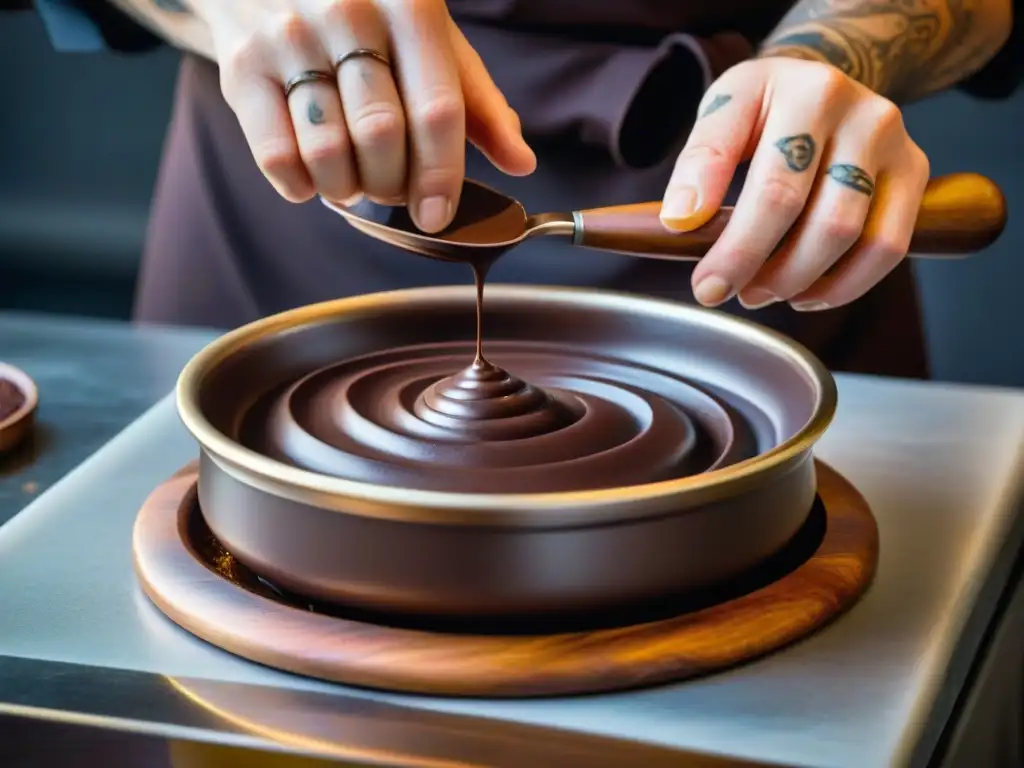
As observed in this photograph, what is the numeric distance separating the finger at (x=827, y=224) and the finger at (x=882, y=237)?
12 millimetres

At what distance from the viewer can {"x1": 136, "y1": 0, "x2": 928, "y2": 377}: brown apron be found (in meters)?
1.51

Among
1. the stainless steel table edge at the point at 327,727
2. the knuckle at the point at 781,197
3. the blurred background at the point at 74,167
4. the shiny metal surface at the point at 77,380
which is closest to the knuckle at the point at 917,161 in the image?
the knuckle at the point at 781,197

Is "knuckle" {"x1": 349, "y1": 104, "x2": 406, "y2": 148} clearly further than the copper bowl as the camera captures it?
Yes

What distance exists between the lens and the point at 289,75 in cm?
104

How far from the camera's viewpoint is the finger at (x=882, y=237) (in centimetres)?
107

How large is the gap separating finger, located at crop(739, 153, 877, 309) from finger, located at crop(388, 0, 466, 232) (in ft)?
0.90

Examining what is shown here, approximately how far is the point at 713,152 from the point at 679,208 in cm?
8

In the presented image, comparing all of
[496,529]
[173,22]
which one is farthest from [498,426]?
[173,22]

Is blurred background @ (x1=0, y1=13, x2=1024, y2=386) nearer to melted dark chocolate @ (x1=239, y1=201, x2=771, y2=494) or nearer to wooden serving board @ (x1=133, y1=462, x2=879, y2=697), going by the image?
melted dark chocolate @ (x1=239, y1=201, x2=771, y2=494)

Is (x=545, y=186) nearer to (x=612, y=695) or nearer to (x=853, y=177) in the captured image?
(x=853, y=177)

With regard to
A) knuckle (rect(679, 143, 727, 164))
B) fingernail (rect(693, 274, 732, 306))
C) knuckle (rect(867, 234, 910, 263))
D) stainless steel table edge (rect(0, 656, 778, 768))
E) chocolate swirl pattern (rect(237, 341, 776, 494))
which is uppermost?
knuckle (rect(679, 143, 727, 164))

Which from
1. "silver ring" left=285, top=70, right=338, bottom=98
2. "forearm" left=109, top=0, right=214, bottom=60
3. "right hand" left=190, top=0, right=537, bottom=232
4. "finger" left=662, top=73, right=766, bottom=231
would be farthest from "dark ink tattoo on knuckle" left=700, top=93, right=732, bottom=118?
"forearm" left=109, top=0, right=214, bottom=60

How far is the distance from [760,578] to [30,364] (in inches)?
34.4

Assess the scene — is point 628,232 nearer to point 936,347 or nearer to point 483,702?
point 483,702
